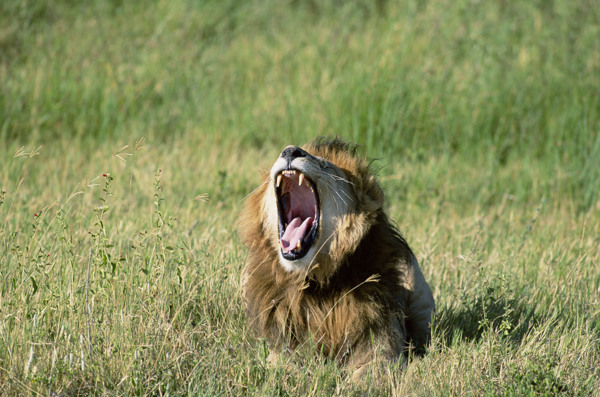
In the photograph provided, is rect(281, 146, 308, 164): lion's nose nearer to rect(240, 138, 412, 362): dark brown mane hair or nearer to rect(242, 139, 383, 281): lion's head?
rect(242, 139, 383, 281): lion's head

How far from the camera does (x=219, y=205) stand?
21.2 feet

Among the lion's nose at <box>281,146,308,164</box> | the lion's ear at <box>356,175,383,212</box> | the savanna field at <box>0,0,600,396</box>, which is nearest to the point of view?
the savanna field at <box>0,0,600,396</box>

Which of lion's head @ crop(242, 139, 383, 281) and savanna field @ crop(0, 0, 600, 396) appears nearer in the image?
savanna field @ crop(0, 0, 600, 396)

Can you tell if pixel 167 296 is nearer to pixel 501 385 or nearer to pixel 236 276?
pixel 236 276

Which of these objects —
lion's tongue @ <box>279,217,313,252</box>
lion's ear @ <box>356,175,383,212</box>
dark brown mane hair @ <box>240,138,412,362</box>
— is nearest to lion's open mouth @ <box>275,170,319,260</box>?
lion's tongue @ <box>279,217,313,252</box>

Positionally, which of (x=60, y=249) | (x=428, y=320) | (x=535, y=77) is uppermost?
(x=535, y=77)

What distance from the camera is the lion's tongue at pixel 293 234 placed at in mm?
4180

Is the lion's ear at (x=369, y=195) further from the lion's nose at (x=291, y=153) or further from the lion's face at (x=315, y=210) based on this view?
the lion's nose at (x=291, y=153)

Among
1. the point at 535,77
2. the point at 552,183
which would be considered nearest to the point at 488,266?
the point at 552,183

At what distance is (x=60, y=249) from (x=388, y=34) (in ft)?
20.3

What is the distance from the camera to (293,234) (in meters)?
4.25

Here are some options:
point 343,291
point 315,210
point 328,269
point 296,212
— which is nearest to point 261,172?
point 296,212

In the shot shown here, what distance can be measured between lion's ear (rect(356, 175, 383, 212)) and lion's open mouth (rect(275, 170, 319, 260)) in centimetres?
24

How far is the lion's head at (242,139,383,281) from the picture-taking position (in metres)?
4.13
